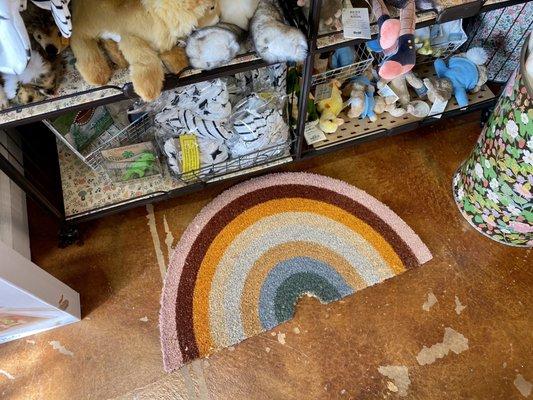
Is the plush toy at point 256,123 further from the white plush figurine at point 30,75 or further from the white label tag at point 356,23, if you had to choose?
the white plush figurine at point 30,75

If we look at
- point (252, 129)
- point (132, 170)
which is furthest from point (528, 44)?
point (132, 170)

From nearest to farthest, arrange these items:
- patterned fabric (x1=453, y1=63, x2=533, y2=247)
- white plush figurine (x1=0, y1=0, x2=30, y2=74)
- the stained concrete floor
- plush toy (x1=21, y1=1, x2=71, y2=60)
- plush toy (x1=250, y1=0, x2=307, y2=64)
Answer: white plush figurine (x1=0, y1=0, x2=30, y2=74), plush toy (x1=21, y1=1, x2=71, y2=60), plush toy (x1=250, y1=0, x2=307, y2=64), patterned fabric (x1=453, y1=63, x2=533, y2=247), the stained concrete floor

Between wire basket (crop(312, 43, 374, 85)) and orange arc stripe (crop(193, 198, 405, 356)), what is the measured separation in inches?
14.4

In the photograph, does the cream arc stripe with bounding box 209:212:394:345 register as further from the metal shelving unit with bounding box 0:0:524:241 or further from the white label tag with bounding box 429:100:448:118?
the white label tag with bounding box 429:100:448:118

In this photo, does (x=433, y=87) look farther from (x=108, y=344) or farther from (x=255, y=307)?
(x=108, y=344)

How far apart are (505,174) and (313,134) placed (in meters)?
0.53

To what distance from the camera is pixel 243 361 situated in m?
1.27

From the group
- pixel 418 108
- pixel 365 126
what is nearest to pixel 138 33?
pixel 365 126

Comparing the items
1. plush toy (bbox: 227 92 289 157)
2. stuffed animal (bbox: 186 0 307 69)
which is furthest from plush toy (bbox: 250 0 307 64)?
plush toy (bbox: 227 92 289 157)

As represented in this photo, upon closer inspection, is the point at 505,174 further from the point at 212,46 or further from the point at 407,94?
the point at 212,46

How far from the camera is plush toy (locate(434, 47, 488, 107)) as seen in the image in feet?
4.72

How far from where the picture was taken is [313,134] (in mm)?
1418

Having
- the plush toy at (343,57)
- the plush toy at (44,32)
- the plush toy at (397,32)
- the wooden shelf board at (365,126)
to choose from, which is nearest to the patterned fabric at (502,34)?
the wooden shelf board at (365,126)

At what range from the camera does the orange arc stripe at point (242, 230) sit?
1.30 metres
